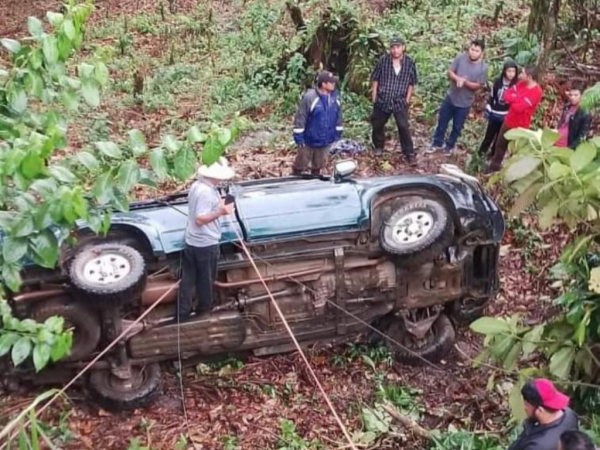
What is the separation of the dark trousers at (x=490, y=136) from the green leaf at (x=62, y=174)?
731cm

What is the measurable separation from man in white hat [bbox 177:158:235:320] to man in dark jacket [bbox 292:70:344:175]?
2.99 metres

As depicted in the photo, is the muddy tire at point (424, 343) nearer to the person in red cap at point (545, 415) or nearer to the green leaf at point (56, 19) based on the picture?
the person in red cap at point (545, 415)

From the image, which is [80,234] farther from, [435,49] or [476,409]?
[435,49]

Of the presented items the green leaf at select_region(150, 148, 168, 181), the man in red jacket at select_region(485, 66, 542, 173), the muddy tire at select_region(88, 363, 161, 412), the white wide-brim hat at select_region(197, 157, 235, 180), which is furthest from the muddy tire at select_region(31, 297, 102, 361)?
the man in red jacket at select_region(485, 66, 542, 173)

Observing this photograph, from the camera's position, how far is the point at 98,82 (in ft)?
13.5

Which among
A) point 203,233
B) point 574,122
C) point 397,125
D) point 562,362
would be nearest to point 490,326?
point 562,362

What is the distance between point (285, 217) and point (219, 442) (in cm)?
183

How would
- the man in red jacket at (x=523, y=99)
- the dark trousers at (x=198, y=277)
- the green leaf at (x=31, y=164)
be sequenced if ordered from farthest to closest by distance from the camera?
the man in red jacket at (x=523, y=99)
the dark trousers at (x=198, y=277)
the green leaf at (x=31, y=164)

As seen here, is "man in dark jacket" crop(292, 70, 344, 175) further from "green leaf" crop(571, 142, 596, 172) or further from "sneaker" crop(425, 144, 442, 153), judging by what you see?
"green leaf" crop(571, 142, 596, 172)

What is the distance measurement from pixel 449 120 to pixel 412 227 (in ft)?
13.2

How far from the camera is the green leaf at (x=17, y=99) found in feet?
13.0

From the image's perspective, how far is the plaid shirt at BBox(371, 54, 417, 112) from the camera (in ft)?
33.4

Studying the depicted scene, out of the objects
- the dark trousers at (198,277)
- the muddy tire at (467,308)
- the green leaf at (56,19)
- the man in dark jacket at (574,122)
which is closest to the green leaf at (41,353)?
the green leaf at (56,19)

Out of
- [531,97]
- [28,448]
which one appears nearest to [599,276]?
[28,448]
